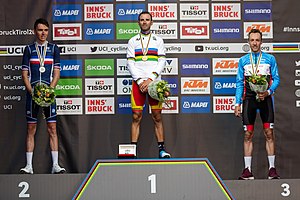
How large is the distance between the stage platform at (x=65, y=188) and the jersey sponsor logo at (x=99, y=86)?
1741mm

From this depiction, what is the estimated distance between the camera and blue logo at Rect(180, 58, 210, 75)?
706cm

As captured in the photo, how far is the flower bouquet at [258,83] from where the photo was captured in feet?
19.5

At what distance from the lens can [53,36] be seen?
704cm

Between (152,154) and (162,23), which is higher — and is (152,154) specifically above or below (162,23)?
below

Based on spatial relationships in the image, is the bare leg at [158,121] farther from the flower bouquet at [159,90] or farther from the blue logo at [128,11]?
Result: the blue logo at [128,11]

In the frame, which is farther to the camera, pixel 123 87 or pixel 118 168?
pixel 123 87

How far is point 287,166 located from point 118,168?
2877 millimetres

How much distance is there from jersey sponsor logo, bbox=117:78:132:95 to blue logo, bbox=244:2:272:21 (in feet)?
5.44

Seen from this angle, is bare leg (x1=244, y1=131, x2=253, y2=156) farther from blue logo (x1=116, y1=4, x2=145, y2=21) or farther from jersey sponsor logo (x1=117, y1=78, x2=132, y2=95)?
blue logo (x1=116, y1=4, x2=145, y2=21)

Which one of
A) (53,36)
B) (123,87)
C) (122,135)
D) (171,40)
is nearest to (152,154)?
(122,135)

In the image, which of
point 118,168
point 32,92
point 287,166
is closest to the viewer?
point 118,168

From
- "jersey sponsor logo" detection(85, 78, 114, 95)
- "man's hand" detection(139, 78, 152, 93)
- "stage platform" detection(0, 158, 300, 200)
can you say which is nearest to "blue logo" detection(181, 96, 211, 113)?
"jersey sponsor logo" detection(85, 78, 114, 95)

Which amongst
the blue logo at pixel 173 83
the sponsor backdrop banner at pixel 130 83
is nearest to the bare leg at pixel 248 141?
the sponsor backdrop banner at pixel 130 83

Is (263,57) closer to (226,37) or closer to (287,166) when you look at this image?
(226,37)
